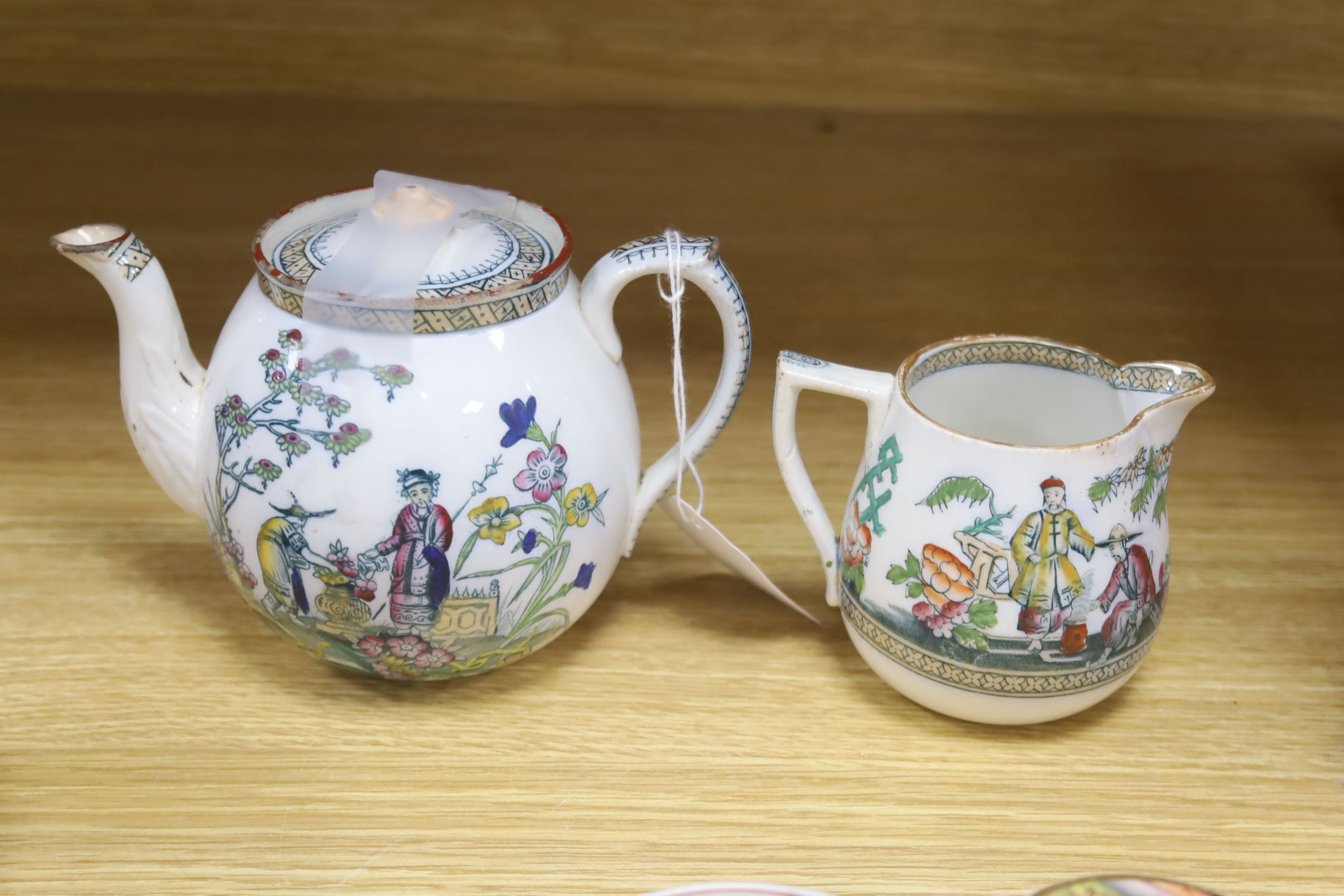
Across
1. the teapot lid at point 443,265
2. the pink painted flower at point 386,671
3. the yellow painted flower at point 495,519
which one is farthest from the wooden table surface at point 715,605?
the teapot lid at point 443,265

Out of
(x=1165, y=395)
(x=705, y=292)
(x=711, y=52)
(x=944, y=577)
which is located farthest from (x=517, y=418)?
(x=711, y=52)

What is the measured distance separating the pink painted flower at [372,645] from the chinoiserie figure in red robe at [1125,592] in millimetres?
382

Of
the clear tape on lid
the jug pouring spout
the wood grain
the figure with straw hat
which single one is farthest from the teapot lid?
the wood grain

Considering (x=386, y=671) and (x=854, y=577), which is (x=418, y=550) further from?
(x=854, y=577)

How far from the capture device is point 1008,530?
70 cm

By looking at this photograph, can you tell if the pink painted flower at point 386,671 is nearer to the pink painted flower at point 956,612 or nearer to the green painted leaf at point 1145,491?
the pink painted flower at point 956,612

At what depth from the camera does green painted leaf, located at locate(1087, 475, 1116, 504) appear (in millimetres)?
698

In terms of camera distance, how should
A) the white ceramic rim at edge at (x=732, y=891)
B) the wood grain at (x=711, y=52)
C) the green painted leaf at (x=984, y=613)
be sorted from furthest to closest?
1. the wood grain at (x=711, y=52)
2. the green painted leaf at (x=984, y=613)
3. the white ceramic rim at edge at (x=732, y=891)

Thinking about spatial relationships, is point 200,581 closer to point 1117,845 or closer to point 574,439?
point 574,439

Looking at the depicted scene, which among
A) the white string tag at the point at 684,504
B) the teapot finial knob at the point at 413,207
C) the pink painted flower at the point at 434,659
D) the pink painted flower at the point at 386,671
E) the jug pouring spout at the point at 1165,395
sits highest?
the teapot finial knob at the point at 413,207

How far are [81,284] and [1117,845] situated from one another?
99 cm

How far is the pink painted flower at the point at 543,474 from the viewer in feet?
2.34

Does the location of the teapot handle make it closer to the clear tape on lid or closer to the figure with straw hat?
the clear tape on lid

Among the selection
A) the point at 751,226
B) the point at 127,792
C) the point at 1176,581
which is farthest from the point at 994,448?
the point at 751,226
